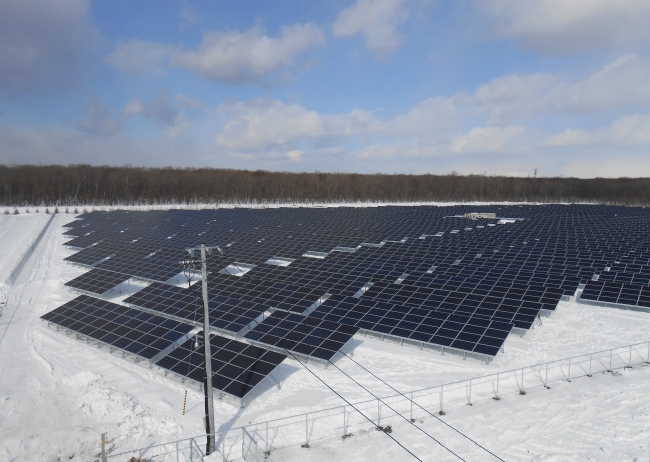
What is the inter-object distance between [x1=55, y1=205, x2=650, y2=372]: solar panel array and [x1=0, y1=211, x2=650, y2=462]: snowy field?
1626 mm

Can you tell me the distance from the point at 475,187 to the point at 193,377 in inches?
4768

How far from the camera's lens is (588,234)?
4712cm

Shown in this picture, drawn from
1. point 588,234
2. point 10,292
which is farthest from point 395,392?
point 588,234

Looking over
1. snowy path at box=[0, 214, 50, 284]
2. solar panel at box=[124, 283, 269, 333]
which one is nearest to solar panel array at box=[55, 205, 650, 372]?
solar panel at box=[124, 283, 269, 333]

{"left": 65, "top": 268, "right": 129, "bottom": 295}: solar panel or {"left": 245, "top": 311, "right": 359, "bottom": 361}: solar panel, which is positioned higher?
{"left": 65, "top": 268, "right": 129, "bottom": 295}: solar panel

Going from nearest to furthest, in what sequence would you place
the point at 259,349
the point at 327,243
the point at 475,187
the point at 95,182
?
1. the point at 259,349
2. the point at 327,243
3. the point at 95,182
4. the point at 475,187

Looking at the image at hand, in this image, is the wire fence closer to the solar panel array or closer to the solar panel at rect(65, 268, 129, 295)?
the solar panel array

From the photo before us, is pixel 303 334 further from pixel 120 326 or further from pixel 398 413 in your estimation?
pixel 120 326

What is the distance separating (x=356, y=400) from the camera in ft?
52.2

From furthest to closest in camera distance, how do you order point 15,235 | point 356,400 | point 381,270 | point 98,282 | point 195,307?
1. point 15,235
2. point 381,270
3. point 98,282
4. point 195,307
5. point 356,400

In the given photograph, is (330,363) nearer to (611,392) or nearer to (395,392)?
(395,392)

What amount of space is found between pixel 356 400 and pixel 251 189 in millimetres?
96397

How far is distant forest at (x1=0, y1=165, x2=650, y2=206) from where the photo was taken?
9425 centimetres

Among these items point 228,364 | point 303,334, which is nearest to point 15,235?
point 228,364
